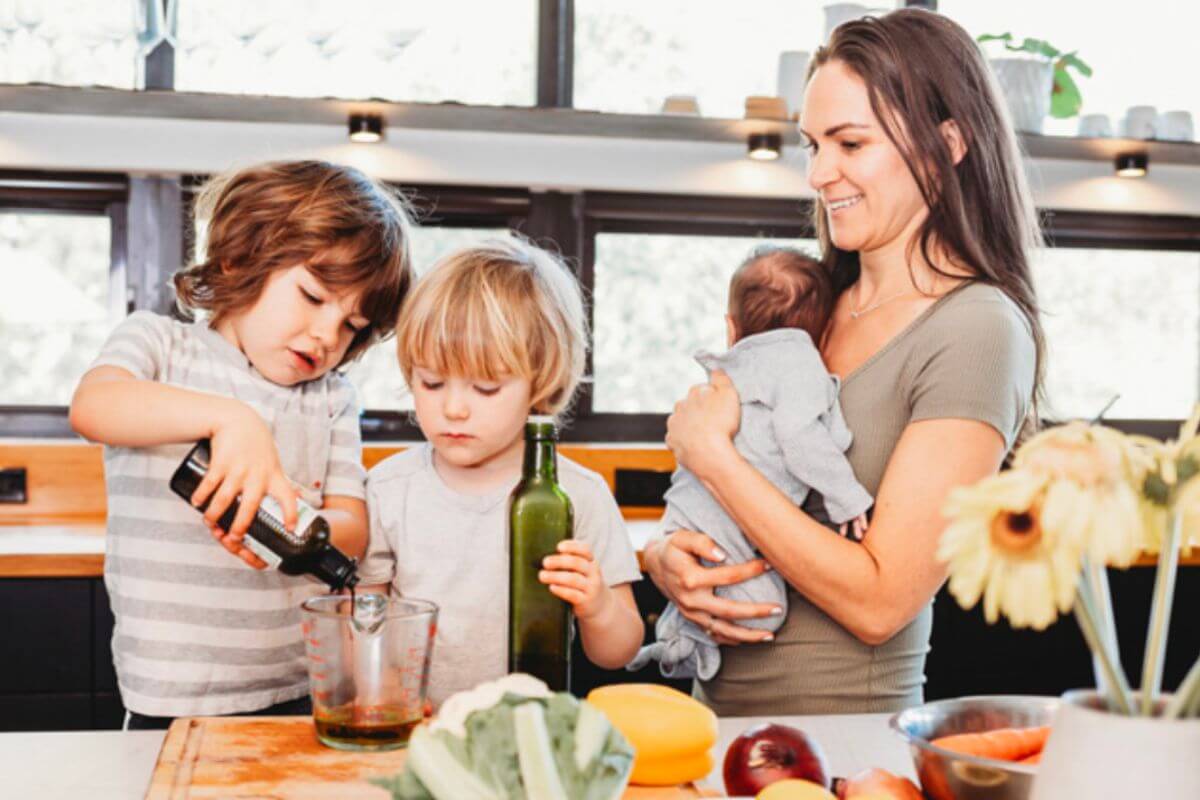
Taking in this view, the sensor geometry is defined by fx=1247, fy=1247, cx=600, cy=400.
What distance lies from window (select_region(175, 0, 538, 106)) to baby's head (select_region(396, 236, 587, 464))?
1.32 m

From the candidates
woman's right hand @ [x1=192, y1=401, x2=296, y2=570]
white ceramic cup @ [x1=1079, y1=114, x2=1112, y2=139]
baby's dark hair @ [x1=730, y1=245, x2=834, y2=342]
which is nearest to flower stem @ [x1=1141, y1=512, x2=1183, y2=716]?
woman's right hand @ [x1=192, y1=401, x2=296, y2=570]

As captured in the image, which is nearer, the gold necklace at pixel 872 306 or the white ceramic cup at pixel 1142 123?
the gold necklace at pixel 872 306

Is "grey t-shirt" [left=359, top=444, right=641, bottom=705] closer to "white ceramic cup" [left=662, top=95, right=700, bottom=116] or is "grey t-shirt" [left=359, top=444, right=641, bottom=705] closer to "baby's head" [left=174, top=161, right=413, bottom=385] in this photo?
"baby's head" [left=174, top=161, right=413, bottom=385]

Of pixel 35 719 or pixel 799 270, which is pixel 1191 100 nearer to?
pixel 799 270

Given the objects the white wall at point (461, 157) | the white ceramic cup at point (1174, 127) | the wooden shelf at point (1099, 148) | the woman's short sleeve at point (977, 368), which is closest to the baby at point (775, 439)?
the woman's short sleeve at point (977, 368)

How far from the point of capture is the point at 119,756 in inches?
40.8

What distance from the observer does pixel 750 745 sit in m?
0.89

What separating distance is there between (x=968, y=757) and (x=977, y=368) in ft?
1.77

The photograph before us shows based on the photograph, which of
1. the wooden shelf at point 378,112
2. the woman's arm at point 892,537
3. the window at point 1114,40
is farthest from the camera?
the window at point 1114,40

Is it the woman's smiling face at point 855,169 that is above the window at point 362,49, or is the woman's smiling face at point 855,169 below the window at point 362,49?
below

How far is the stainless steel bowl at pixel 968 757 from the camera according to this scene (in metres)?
0.80

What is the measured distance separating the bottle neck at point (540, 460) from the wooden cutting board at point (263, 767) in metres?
0.26

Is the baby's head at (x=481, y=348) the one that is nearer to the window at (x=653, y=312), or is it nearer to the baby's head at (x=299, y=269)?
the baby's head at (x=299, y=269)

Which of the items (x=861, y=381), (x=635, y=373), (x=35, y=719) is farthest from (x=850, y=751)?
(x=635, y=373)
